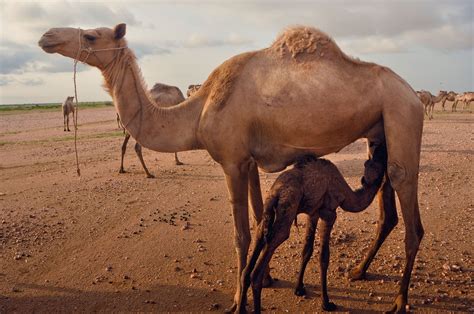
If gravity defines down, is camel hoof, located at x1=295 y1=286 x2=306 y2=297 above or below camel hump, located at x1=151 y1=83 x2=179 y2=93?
below

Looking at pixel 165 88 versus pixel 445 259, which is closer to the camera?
pixel 445 259

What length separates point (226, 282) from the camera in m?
5.36

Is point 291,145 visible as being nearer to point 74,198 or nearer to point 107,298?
point 107,298

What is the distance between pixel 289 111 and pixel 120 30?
2.27 metres

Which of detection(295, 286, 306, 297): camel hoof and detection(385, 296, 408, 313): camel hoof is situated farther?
detection(295, 286, 306, 297): camel hoof

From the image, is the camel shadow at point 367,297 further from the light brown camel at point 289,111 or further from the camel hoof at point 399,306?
the light brown camel at point 289,111

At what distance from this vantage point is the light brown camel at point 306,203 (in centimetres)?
436

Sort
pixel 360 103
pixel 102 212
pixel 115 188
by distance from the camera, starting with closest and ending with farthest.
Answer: pixel 360 103 → pixel 102 212 → pixel 115 188

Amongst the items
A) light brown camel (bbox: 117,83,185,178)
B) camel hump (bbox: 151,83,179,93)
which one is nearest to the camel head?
light brown camel (bbox: 117,83,185,178)

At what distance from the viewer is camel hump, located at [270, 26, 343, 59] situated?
14.9 feet

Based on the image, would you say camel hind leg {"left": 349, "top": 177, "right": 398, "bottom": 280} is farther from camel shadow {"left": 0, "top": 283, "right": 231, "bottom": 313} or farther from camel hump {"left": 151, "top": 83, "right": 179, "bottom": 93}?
camel hump {"left": 151, "top": 83, "right": 179, "bottom": 93}

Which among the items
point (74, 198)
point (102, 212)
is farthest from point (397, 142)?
point (74, 198)

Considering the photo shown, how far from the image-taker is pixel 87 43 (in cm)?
497

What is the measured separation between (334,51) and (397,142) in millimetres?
1159
